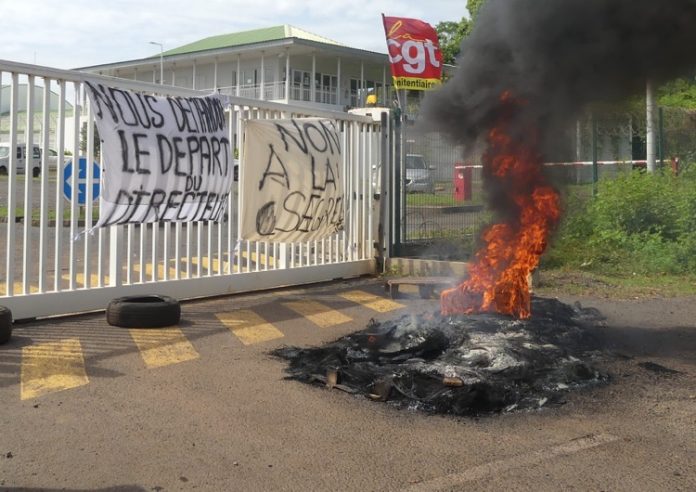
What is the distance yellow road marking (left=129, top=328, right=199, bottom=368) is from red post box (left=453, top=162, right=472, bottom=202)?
15.7 feet

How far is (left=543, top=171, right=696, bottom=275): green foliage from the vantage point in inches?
452

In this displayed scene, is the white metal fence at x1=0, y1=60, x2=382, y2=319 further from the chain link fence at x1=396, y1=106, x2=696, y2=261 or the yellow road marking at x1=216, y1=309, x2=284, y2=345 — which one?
the yellow road marking at x1=216, y1=309, x2=284, y2=345

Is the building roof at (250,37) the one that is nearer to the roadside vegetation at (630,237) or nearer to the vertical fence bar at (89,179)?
the roadside vegetation at (630,237)

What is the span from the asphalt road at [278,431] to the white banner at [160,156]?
167 centimetres

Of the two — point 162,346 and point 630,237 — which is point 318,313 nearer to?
point 162,346

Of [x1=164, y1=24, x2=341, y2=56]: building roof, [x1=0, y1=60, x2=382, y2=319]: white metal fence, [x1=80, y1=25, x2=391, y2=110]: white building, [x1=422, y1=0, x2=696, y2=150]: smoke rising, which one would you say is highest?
[x1=164, y1=24, x2=341, y2=56]: building roof

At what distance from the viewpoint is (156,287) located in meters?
8.36

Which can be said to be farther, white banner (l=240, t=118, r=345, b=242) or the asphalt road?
white banner (l=240, t=118, r=345, b=242)

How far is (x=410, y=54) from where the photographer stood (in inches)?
614

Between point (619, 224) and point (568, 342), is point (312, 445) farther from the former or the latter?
point (619, 224)

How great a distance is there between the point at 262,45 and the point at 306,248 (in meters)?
38.1

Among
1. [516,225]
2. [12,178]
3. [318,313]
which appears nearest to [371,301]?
[318,313]

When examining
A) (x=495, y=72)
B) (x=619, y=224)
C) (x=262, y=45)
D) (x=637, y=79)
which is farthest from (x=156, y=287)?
(x=262, y=45)

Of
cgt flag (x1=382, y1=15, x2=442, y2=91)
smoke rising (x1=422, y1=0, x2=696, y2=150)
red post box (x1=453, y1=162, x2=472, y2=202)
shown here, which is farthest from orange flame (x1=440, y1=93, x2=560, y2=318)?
cgt flag (x1=382, y1=15, x2=442, y2=91)
